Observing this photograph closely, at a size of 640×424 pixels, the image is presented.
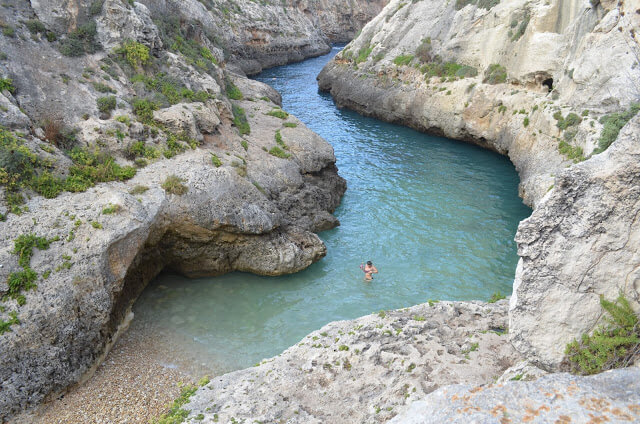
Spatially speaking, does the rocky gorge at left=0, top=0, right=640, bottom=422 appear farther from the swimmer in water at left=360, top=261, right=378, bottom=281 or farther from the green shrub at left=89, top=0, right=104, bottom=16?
the swimmer in water at left=360, top=261, right=378, bottom=281

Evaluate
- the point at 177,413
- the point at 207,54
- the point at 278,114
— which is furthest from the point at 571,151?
the point at 177,413

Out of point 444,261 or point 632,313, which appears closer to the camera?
point 632,313

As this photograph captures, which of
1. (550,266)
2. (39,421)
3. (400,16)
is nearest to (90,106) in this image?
(39,421)

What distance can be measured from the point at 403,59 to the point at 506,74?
568 inches

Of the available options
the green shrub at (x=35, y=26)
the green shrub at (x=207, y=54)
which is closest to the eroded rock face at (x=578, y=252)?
the green shrub at (x=35, y=26)

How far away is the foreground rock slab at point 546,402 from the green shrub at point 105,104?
69.7 feet

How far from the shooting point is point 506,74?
126ft

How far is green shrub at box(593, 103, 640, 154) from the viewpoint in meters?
23.7

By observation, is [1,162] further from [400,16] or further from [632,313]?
[400,16]

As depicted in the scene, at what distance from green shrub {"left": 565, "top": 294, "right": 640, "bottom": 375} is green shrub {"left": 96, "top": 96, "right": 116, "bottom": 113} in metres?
22.5

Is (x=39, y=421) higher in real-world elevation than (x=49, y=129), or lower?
lower

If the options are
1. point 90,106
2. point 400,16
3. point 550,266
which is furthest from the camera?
point 400,16

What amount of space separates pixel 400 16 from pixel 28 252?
5125 cm

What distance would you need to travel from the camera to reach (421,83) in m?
46.3
